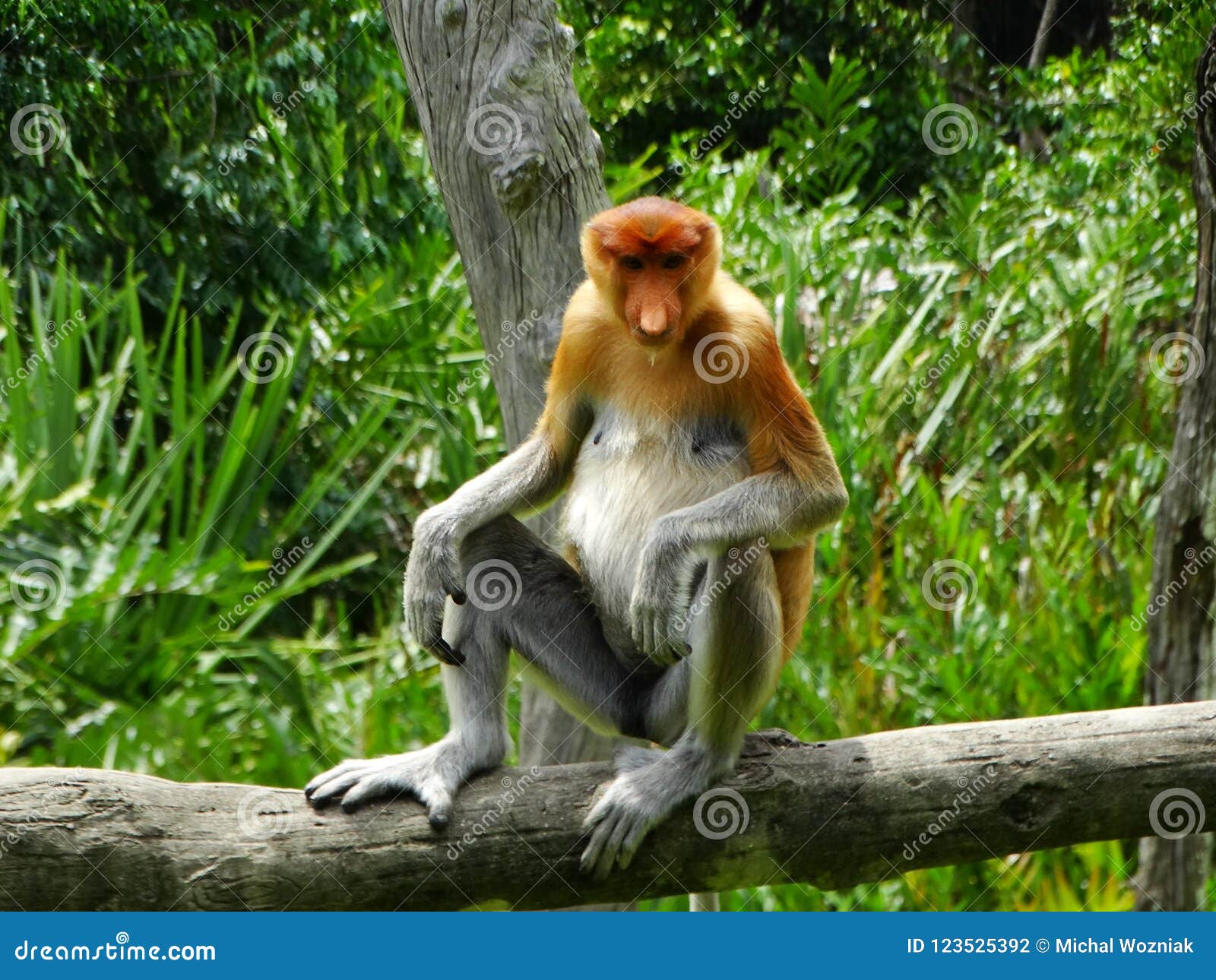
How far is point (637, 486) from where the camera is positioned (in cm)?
307

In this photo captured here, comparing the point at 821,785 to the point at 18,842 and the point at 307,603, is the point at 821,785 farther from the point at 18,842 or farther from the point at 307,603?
the point at 307,603

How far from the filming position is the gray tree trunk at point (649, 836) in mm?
2422

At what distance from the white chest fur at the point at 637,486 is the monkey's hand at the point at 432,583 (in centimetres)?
36

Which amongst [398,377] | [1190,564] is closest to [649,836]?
[1190,564]

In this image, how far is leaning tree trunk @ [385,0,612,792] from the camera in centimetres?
349

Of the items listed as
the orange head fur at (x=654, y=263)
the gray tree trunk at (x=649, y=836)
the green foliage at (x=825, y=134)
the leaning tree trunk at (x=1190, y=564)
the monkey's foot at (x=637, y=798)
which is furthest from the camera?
the green foliage at (x=825, y=134)

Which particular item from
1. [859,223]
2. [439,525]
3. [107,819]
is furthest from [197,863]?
[859,223]

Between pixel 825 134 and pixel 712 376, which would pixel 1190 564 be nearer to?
pixel 712 376

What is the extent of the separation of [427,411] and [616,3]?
3138 mm

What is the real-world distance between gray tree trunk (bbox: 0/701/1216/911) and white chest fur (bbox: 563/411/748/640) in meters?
0.52

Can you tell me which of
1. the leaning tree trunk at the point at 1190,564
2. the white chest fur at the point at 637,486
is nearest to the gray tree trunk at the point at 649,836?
the white chest fur at the point at 637,486

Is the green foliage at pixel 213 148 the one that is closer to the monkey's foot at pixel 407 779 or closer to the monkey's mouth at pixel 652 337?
the monkey's mouth at pixel 652 337

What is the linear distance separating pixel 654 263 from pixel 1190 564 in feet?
7.71

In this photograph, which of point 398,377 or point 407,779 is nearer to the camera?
point 407,779
